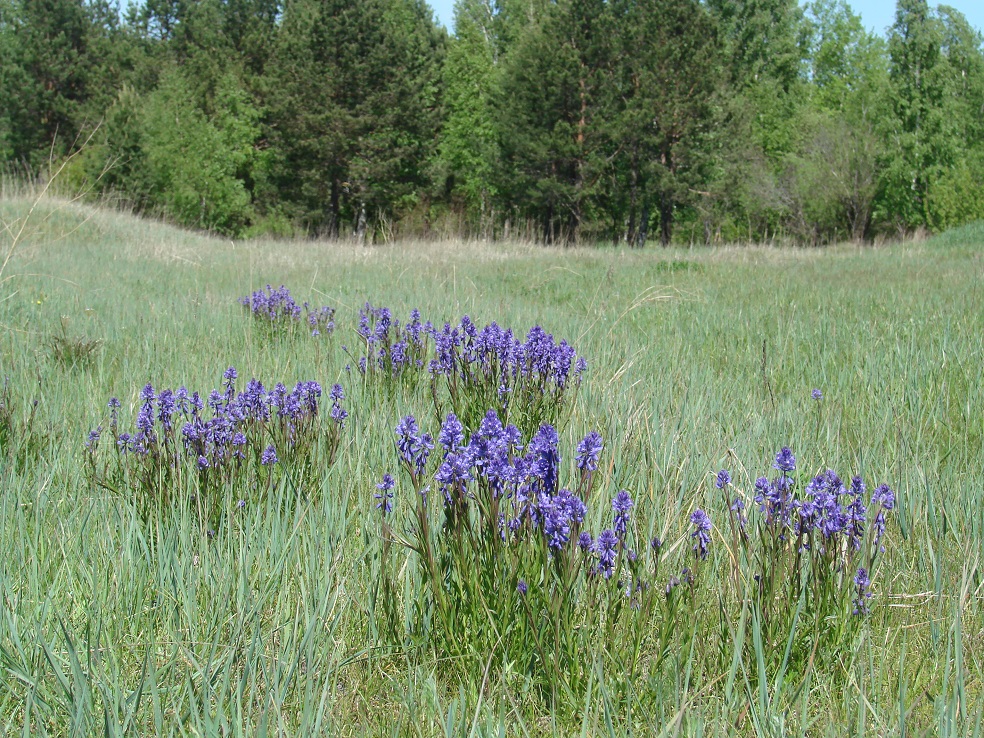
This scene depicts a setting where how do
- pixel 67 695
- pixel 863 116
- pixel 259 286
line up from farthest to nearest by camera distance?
pixel 863 116 → pixel 259 286 → pixel 67 695

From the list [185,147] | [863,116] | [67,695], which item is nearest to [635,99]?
[863,116]

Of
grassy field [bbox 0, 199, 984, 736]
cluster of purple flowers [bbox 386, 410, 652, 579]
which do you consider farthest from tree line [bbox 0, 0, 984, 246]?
cluster of purple flowers [bbox 386, 410, 652, 579]

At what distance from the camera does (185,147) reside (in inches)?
1346

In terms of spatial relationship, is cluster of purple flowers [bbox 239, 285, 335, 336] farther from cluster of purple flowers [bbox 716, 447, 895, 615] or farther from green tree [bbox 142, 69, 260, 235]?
green tree [bbox 142, 69, 260, 235]

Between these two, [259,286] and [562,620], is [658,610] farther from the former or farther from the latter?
[259,286]

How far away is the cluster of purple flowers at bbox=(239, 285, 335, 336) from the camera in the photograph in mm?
4887

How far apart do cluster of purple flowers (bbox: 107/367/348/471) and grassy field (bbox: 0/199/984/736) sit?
5.5 inches

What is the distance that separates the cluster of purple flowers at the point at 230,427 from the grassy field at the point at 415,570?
14 centimetres

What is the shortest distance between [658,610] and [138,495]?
150cm

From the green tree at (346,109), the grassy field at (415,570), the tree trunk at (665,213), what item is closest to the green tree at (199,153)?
the green tree at (346,109)

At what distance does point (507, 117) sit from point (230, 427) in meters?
31.9

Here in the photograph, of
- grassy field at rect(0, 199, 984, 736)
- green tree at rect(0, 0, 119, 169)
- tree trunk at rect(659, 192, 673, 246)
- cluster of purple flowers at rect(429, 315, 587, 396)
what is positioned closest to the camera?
grassy field at rect(0, 199, 984, 736)

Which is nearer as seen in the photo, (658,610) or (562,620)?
(562,620)

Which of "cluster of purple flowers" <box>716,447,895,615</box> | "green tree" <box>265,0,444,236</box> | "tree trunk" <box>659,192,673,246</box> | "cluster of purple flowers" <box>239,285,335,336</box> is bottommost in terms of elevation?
"cluster of purple flowers" <box>716,447,895,615</box>
